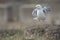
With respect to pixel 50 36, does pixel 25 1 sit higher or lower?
higher

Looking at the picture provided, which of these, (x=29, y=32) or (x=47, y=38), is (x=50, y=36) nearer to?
(x=47, y=38)

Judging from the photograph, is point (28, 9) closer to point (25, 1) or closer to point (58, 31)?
point (25, 1)

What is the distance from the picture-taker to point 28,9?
588cm

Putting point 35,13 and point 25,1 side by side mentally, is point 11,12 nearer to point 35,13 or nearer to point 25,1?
point 25,1

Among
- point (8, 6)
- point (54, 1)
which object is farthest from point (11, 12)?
point (54, 1)

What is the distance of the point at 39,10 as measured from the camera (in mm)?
4250

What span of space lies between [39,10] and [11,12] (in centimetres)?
179

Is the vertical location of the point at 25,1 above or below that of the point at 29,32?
above

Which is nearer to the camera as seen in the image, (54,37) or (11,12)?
(54,37)

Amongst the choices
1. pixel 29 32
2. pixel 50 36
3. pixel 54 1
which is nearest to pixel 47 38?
pixel 50 36

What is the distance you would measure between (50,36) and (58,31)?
0.43ft

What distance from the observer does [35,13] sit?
430 centimetres

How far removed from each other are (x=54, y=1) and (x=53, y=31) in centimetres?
172

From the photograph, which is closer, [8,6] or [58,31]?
[58,31]
